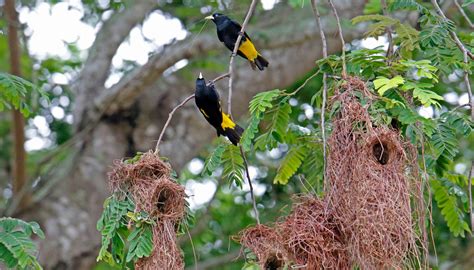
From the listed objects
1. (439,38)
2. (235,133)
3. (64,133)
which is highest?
(439,38)

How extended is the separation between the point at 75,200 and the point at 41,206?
8.7 inches

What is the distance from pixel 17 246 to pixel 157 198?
0.57 meters

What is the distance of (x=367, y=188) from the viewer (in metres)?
2.74

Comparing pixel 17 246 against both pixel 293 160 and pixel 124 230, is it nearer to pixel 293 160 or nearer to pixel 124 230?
pixel 124 230

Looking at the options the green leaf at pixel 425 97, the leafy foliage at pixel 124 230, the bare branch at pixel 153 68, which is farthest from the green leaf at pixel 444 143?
the bare branch at pixel 153 68

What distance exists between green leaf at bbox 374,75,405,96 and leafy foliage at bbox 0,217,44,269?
1.31 m

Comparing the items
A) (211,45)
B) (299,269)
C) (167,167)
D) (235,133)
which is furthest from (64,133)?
(299,269)

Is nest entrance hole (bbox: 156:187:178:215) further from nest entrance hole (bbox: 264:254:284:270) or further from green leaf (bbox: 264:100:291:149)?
green leaf (bbox: 264:100:291:149)

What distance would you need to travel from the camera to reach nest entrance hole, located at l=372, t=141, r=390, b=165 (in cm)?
285

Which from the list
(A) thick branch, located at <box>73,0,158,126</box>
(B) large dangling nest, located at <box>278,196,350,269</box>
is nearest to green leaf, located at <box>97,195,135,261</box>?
(B) large dangling nest, located at <box>278,196,350,269</box>

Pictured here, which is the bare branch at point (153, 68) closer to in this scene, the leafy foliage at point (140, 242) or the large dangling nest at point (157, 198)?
the large dangling nest at point (157, 198)

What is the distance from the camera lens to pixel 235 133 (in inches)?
138

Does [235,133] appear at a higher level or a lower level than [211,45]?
higher

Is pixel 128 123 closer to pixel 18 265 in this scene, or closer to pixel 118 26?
pixel 118 26
